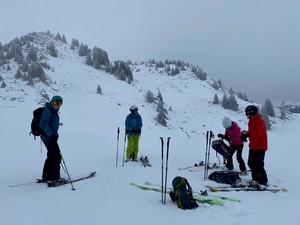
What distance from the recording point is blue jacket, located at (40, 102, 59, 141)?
331 inches

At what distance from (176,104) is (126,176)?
38.1 metres

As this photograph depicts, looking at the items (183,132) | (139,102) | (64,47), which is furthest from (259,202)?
(64,47)

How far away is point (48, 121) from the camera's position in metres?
8.52

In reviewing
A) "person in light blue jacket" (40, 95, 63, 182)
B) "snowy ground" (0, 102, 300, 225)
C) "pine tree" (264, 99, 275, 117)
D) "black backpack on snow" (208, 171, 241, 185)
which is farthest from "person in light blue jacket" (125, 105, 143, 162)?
"pine tree" (264, 99, 275, 117)

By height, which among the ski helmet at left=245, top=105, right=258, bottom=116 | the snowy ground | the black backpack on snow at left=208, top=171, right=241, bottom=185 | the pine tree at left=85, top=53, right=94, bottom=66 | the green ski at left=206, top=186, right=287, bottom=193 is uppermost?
the pine tree at left=85, top=53, right=94, bottom=66

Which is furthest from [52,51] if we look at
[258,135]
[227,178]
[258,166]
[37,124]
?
[258,166]

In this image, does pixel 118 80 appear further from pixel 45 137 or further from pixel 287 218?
pixel 287 218

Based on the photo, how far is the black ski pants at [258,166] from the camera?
9445 millimetres

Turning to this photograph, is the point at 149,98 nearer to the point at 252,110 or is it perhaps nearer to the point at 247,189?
the point at 252,110

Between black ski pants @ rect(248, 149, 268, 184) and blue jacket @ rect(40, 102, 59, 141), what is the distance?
6470mm

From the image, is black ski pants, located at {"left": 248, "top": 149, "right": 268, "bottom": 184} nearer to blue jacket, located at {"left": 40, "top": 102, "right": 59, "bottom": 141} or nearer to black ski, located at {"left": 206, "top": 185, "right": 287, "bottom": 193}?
black ski, located at {"left": 206, "top": 185, "right": 287, "bottom": 193}

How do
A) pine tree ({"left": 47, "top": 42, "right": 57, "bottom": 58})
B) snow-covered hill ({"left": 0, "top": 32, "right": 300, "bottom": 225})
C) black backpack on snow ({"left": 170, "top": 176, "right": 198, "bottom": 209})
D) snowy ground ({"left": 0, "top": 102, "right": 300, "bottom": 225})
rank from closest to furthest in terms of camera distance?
1. snowy ground ({"left": 0, "top": 102, "right": 300, "bottom": 225})
2. snow-covered hill ({"left": 0, "top": 32, "right": 300, "bottom": 225})
3. black backpack on snow ({"left": 170, "top": 176, "right": 198, "bottom": 209})
4. pine tree ({"left": 47, "top": 42, "right": 57, "bottom": 58})

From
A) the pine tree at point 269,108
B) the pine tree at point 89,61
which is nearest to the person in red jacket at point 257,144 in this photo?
the pine tree at point 89,61

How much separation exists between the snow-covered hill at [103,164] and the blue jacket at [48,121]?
60.4 inches
